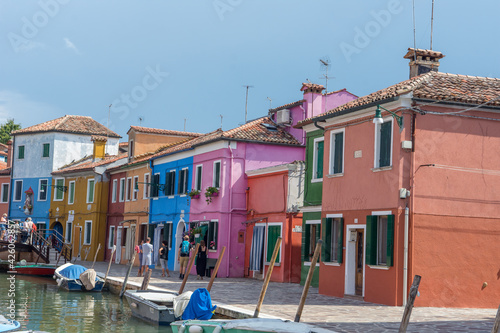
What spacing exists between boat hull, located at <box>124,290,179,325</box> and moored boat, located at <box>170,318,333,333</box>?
362cm

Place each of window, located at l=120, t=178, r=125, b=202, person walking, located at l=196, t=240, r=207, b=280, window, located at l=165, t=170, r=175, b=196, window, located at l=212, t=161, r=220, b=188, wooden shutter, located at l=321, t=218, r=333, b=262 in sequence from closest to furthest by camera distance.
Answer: wooden shutter, located at l=321, t=218, r=333, b=262
person walking, located at l=196, t=240, r=207, b=280
window, located at l=212, t=161, r=220, b=188
window, located at l=165, t=170, r=175, b=196
window, located at l=120, t=178, r=125, b=202

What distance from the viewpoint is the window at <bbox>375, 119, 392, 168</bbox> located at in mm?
19172

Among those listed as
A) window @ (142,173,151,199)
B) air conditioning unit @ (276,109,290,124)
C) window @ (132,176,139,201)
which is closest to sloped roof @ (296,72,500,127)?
air conditioning unit @ (276,109,290,124)

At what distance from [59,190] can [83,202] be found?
3293 millimetres

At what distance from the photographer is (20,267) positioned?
3362 cm

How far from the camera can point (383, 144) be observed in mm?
19453

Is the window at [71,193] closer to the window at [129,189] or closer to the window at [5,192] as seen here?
the window at [129,189]

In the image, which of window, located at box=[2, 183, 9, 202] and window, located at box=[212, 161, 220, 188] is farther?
window, located at box=[2, 183, 9, 202]

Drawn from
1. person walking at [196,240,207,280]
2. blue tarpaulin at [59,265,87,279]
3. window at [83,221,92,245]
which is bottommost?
blue tarpaulin at [59,265,87,279]

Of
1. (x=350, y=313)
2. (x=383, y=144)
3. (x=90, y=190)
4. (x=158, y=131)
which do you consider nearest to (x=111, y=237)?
(x=90, y=190)

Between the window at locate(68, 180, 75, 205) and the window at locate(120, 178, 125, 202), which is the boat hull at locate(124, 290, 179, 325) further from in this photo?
the window at locate(68, 180, 75, 205)

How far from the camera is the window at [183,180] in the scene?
34219 mm

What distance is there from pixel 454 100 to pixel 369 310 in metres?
5.90

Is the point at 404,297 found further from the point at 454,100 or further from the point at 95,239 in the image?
the point at 95,239
